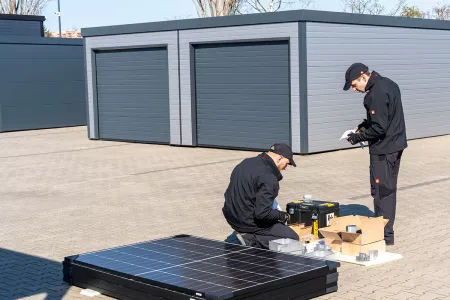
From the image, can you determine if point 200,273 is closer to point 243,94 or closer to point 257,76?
point 257,76

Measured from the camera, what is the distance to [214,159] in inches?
681

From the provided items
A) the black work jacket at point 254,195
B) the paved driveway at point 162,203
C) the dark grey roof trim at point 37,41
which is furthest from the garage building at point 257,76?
the black work jacket at point 254,195

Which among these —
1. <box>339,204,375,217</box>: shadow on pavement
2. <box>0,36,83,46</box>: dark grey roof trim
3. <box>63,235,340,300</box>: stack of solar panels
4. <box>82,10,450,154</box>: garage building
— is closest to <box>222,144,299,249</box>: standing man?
<box>63,235,340,300</box>: stack of solar panels

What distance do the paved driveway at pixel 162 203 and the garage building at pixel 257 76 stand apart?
746 mm

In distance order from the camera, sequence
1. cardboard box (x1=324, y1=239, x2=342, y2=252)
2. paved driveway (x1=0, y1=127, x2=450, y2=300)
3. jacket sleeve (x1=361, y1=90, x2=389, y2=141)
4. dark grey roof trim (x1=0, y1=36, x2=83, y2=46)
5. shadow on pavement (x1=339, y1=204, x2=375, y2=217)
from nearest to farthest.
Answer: paved driveway (x1=0, y1=127, x2=450, y2=300) → cardboard box (x1=324, y1=239, x2=342, y2=252) → jacket sleeve (x1=361, y1=90, x2=389, y2=141) → shadow on pavement (x1=339, y1=204, x2=375, y2=217) → dark grey roof trim (x1=0, y1=36, x2=83, y2=46)

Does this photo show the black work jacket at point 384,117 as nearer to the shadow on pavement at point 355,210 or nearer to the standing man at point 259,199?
the standing man at point 259,199

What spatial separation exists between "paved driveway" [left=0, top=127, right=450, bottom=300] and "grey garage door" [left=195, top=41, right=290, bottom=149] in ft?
1.88

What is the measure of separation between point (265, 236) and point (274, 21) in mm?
10608

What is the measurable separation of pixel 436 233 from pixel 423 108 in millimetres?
12241

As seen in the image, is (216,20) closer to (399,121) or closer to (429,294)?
(399,121)

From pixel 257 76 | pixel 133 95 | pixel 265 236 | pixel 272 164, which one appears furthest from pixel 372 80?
pixel 133 95

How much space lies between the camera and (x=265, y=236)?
771cm

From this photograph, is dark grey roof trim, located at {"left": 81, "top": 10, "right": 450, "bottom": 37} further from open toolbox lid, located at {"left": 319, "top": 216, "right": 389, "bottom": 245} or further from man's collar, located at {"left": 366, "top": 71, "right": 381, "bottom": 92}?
open toolbox lid, located at {"left": 319, "top": 216, "right": 389, "bottom": 245}

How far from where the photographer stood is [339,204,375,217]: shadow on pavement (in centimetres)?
1038
